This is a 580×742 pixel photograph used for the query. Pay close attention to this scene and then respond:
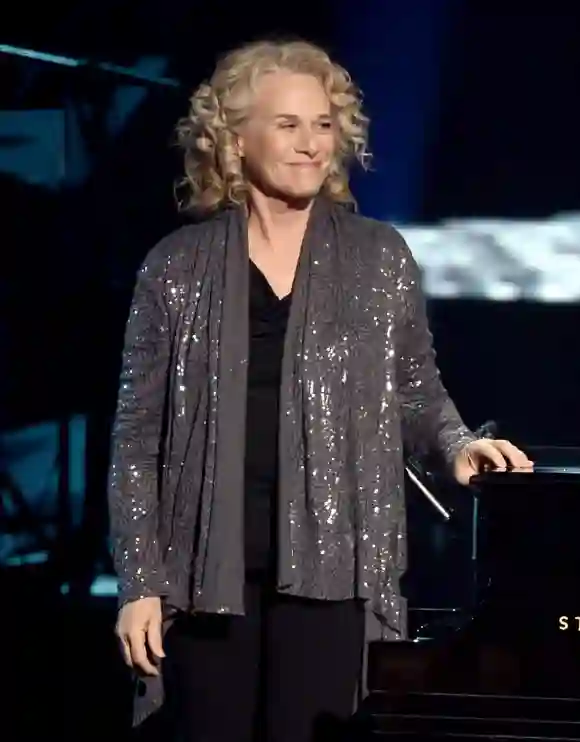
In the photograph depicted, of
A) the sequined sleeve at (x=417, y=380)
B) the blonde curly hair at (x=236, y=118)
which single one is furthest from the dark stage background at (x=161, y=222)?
the blonde curly hair at (x=236, y=118)

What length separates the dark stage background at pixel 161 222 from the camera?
8.94 feet

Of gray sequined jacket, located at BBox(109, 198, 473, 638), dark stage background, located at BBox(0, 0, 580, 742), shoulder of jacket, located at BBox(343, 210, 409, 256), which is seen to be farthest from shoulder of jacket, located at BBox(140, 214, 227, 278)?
dark stage background, located at BBox(0, 0, 580, 742)

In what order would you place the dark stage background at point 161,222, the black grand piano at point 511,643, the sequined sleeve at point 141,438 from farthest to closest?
1. the dark stage background at point 161,222
2. the sequined sleeve at point 141,438
3. the black grand piano at point 511,643

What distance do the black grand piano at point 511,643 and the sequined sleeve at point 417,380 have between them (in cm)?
12

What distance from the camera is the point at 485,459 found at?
1.53 meters

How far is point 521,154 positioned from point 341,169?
113cm

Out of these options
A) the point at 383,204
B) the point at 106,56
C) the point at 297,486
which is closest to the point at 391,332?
the point at 297,486

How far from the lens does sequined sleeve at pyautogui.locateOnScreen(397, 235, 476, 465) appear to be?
160 centimetres

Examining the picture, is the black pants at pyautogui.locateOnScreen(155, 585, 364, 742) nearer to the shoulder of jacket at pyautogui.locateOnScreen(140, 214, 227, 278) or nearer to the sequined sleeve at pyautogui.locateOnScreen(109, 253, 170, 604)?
the sequined sleeve at pyautogui.locateOnScreen(109, 253, 170, 604)

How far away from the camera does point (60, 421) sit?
9.74 feet

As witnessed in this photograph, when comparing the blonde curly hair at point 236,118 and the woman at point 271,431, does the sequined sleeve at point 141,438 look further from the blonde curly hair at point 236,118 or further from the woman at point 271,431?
the blonde curly hair at point 236,118

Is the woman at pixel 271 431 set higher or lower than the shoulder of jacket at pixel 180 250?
lower

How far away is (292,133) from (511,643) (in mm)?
603

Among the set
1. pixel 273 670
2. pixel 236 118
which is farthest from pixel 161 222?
pixel 273 670
